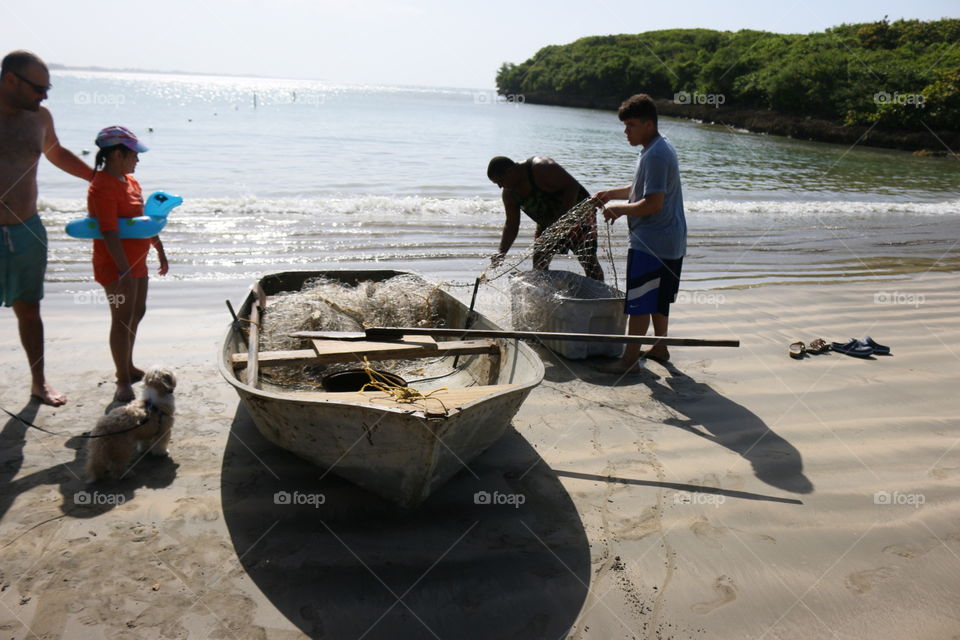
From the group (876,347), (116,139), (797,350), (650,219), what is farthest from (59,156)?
(876,347)

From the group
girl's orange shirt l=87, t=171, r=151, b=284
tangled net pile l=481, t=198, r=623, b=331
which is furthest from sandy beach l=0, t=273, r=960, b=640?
girl's orange shirt l=87, t=171, r=151, b=284

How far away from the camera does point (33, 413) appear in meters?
4.41

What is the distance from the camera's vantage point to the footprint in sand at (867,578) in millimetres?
3045

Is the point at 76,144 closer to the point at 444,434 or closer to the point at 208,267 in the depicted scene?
the point at 208,267

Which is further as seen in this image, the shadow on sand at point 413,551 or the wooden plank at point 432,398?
the wooden plank at point 432,398

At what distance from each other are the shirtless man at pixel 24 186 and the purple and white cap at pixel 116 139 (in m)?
0.39

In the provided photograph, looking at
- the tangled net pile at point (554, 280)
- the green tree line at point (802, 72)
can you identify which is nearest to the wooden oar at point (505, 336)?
the tangled net pile at point (554, 280)

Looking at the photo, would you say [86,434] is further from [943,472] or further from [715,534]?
[943,472]

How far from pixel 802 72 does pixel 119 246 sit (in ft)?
169

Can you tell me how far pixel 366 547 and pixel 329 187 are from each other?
47.0ft

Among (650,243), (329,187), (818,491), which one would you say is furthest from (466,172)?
(818,491)

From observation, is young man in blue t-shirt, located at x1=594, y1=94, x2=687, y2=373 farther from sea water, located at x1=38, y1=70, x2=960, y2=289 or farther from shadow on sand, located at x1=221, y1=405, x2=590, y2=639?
shadow on sand, located at x1=221, y1=405, x2=590, y2=639

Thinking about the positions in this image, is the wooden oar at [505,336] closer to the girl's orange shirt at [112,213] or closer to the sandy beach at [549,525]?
the sandy beach at [549,525]

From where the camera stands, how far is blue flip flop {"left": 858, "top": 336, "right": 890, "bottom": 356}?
5.88 meters
